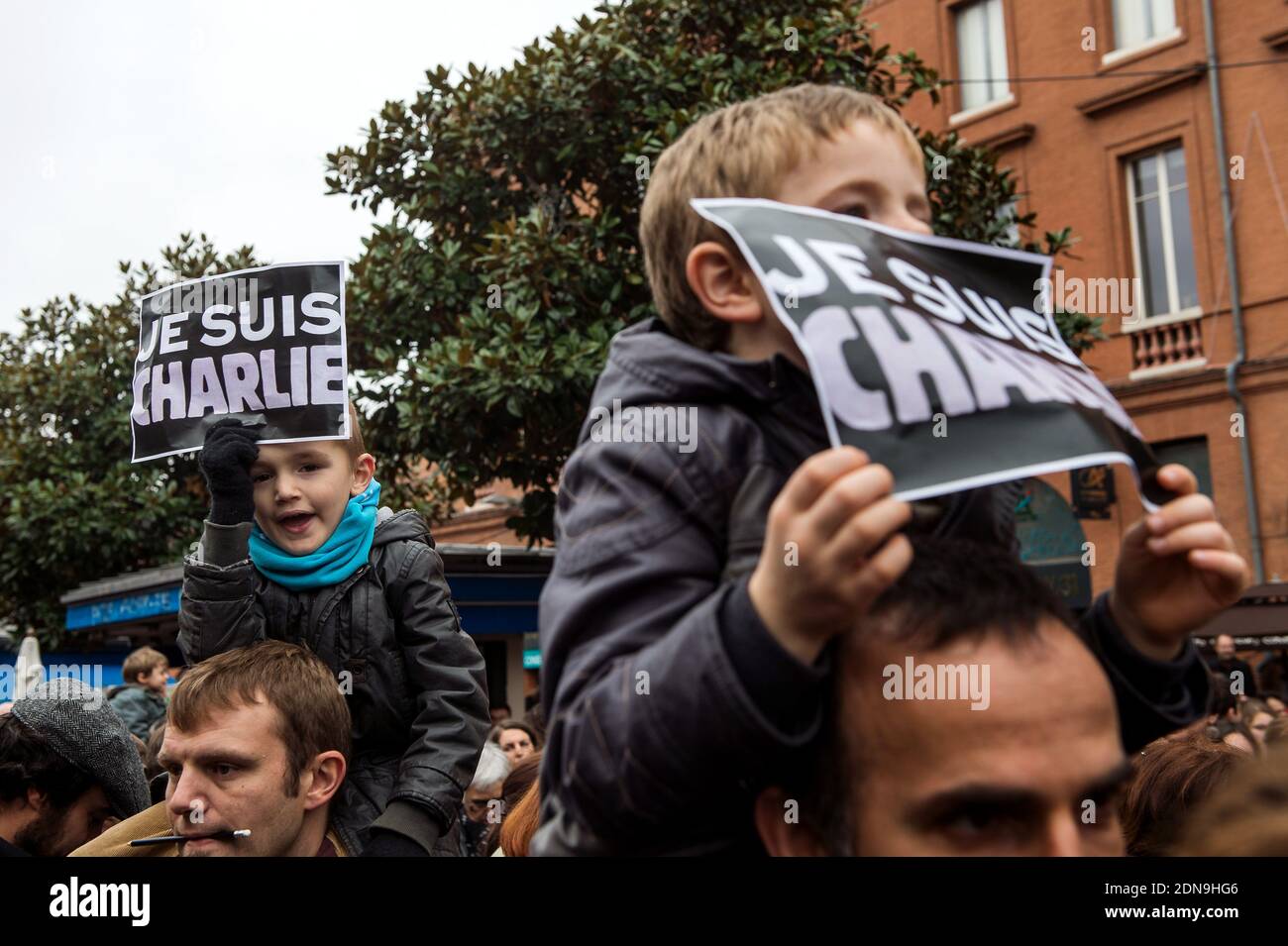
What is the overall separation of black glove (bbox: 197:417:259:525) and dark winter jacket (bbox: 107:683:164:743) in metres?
5.30

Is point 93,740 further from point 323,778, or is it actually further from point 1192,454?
point 1192,454

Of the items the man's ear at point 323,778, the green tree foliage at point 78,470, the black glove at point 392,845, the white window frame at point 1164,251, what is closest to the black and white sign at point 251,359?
the man's ear at point 323,778

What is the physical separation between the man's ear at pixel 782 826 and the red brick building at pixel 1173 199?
12287mm

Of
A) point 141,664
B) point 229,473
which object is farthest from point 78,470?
point 229,473

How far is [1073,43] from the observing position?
15602 mm

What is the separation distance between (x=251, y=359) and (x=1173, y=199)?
14332 mm

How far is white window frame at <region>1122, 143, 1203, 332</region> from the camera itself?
1485 centimetres

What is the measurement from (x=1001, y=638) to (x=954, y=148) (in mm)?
10500

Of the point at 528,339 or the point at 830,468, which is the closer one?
the point at 830,468

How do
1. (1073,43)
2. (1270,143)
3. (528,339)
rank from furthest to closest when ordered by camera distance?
1. (1073,43)
2. (1270,143)
3. (528,339)

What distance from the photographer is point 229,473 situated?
7.91ft
